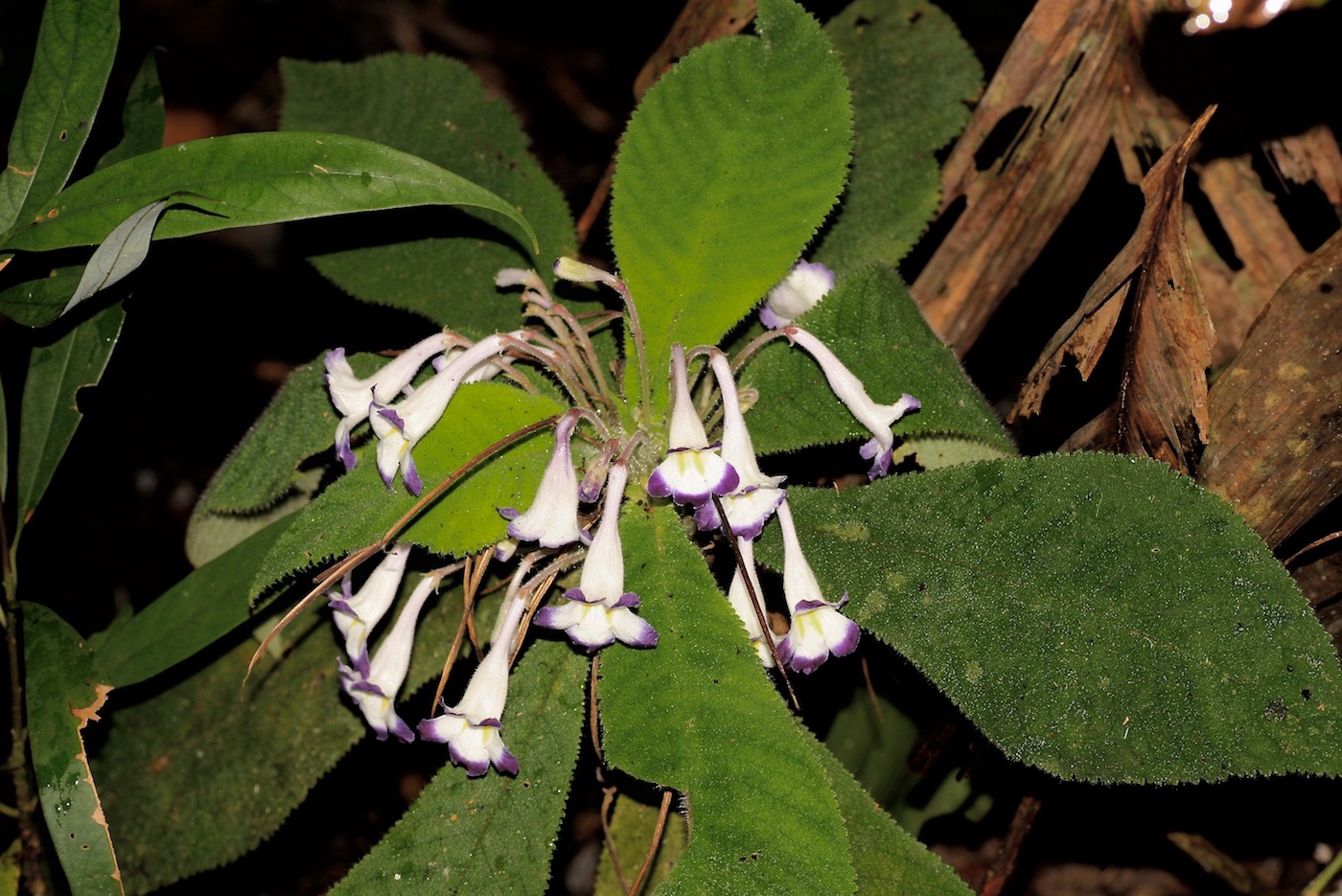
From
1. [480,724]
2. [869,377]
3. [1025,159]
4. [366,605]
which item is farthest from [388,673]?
[1025,159]

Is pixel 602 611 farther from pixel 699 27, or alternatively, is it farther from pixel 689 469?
pixel 699 27

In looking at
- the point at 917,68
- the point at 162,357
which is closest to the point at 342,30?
the point at 162,357

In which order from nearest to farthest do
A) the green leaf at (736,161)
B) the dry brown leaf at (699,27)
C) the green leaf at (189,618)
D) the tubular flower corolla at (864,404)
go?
1. the tubular flower corolla at (864,404)
2. the green leaf at (736,161)
3. the green leaf at (189,618)
4. the dry brown leaf at (699,27)

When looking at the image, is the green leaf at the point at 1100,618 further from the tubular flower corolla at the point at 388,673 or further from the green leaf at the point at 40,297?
the green leaf at the point at 40,297

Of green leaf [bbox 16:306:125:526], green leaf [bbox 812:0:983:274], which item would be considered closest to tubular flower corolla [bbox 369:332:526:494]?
green leaf [bbox 16:306:125:526]

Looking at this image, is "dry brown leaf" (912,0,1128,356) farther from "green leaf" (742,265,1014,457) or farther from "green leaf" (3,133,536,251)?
"green leaf" (3,133,536,251)

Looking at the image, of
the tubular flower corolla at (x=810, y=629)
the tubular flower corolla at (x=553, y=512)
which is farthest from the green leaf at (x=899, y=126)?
the tubular flower corolla at (x=553, y=512)
